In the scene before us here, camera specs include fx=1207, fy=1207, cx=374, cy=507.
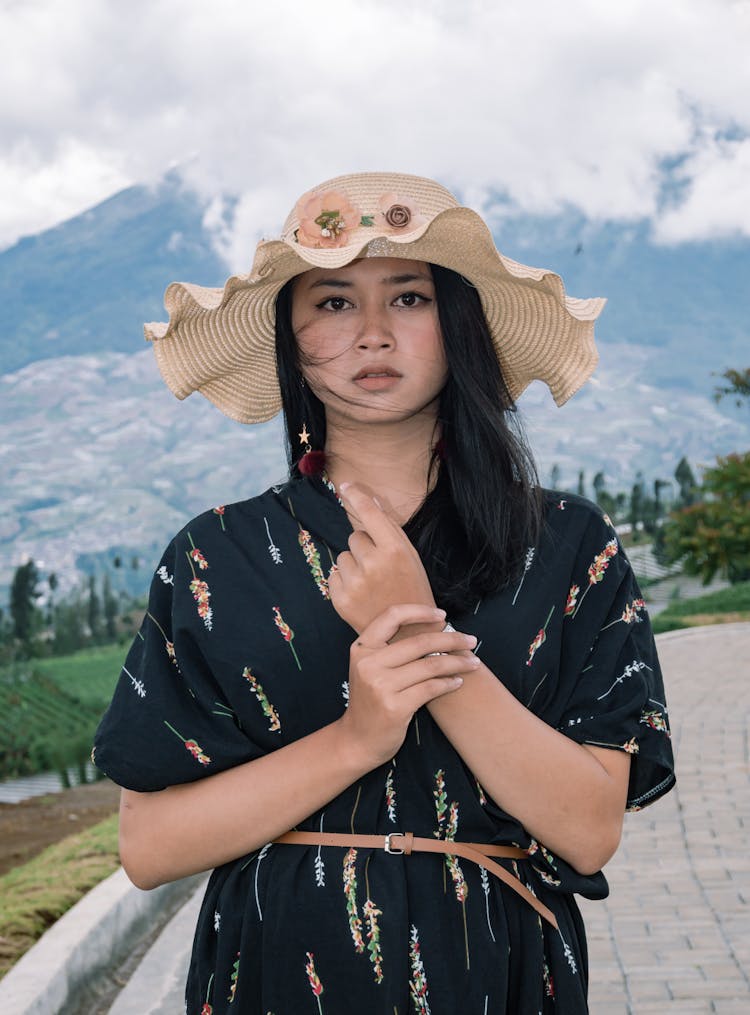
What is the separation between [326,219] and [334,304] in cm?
13

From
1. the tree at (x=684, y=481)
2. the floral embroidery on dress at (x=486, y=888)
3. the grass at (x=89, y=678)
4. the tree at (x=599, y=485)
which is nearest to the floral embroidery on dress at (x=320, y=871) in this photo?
the floral embroidery on dress at (x=486, y=888)

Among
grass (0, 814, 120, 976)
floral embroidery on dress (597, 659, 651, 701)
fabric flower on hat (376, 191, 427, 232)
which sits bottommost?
grass (0, 814, 120, 976)

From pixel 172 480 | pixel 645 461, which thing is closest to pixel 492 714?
pixel 172 480

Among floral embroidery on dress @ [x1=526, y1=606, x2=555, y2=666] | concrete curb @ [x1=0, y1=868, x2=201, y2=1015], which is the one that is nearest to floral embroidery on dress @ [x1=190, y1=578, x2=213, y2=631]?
floral embroidery on dress @ [x1=526, y1=606, x2=555, y2=666]

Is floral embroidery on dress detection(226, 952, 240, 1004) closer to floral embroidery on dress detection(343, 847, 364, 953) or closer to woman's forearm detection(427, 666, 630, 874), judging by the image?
floral embroidery on dress detection(343, 847, 364, 953)

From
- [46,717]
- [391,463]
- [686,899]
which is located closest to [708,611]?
[46,717]

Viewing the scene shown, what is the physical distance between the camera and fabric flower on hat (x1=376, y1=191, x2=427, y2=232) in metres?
1.79

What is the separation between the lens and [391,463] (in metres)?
1.85

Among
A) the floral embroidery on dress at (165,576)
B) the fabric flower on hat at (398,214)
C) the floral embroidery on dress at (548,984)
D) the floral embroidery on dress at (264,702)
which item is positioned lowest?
the floral embroidery on dress at (548,984)

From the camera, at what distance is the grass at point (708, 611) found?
15633 millimetres

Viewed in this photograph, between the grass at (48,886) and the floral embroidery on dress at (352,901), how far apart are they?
2.29 meters

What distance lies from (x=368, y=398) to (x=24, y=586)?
50.1 ft

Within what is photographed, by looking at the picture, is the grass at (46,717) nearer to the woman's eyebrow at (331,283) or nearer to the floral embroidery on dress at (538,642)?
the woman's eyebrow at (331,283)

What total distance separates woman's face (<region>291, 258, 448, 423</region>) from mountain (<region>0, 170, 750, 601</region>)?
88.9m
